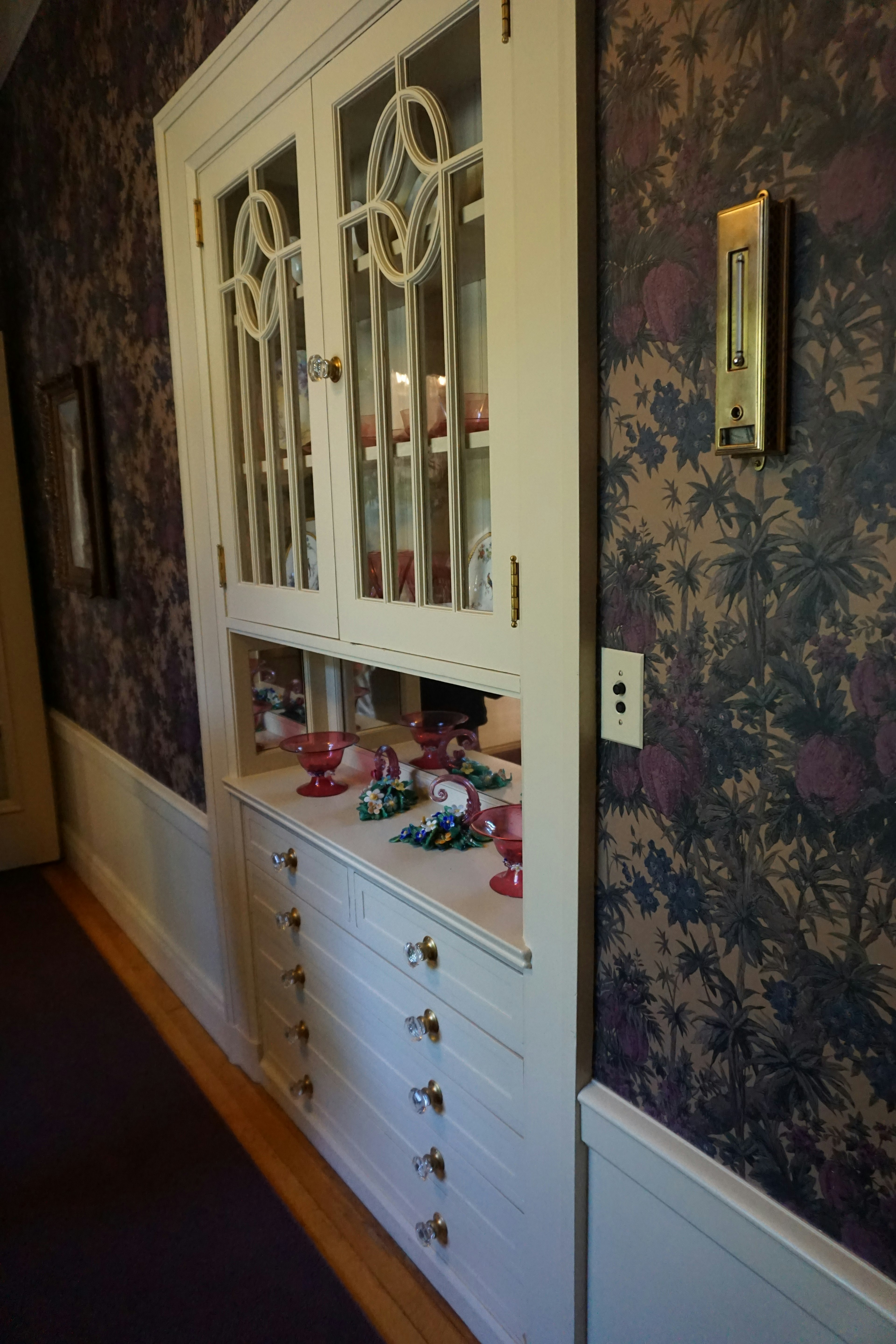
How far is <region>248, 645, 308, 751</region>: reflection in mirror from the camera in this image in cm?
202

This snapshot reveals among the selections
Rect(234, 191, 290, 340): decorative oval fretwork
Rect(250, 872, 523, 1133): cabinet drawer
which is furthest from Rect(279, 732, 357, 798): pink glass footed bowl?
Rect(234, 191, 290, 340): decorative oval fretwork

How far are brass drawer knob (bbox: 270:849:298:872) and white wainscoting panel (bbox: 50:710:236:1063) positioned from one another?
41cm

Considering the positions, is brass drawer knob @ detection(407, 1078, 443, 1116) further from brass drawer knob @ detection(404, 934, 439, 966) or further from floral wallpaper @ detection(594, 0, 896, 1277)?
floral wallpaper @ detection(594, 0, 896, 1277)

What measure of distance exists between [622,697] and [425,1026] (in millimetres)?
739

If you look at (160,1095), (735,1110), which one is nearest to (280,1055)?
(160,1095)

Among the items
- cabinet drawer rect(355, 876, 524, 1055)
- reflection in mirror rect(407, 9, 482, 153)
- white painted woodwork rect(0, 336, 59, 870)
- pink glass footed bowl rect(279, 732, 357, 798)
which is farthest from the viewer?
white painted woodwork rect(0, 336, 59, 870)

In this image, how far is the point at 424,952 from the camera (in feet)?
4.46

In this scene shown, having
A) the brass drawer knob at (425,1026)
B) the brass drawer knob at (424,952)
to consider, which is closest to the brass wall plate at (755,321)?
the brass drawer knob at (424,952)

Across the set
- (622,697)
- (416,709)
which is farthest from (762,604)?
(416,709)

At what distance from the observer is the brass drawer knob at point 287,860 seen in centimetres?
173

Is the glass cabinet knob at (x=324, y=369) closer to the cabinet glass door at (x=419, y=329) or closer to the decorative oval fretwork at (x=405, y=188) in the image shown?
the cabinet glass door at (x=419, y=329)

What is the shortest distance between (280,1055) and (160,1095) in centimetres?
34

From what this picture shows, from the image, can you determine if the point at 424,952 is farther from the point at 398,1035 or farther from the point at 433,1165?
the point at 433,1165

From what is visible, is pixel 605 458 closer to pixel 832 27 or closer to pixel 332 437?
pixel 832 27
